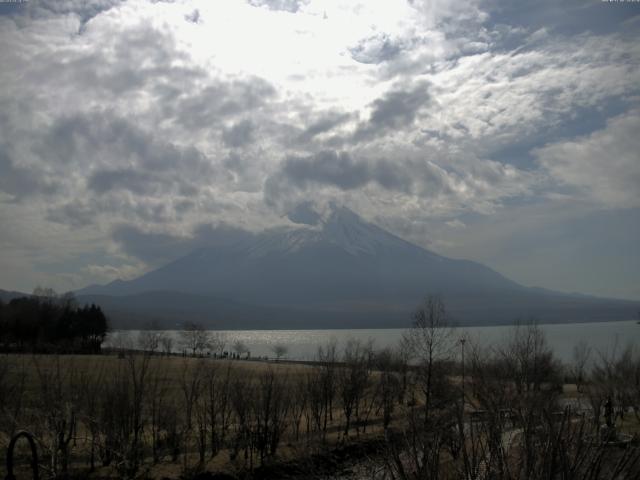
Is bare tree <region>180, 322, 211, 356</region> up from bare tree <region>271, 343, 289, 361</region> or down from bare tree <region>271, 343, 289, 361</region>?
up

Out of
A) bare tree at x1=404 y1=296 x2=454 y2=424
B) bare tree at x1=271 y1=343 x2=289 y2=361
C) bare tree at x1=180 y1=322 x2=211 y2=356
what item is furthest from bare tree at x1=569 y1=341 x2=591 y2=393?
bare tree at x1=180 y1=322 x2=211 y2=356

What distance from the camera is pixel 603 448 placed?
26.7 ft

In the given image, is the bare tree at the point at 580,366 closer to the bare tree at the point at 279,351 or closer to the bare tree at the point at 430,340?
the bare tree at the point at 430,340

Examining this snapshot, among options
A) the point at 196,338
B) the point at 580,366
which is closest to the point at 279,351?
the point at 196,338

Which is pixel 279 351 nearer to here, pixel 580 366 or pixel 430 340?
pixel 580 366

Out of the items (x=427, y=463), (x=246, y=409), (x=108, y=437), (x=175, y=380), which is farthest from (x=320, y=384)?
(x=427, y=463)

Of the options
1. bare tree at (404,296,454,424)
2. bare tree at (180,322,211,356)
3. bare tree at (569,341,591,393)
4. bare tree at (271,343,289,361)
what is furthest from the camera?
bare tree at (180,322,211,356)

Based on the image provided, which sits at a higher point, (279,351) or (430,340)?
(430,340)

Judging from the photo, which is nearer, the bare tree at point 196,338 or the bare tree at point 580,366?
the bare tree at point 580,366

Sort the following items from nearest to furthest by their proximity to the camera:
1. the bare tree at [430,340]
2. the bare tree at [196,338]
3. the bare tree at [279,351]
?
the bare tree at [430,340] → the bare tree at [279,351] → the bare tree at [196,338]

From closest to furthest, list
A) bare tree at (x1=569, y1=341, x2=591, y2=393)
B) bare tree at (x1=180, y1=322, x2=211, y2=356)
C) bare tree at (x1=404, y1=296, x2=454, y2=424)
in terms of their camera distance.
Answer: bare tree at (x1=404, y1=296, x2=454, y2=424), bare tree at (x1=569, y1=341, x2=591, y2=393), bare tree at (x1=180, y1=322, x2=211, y2=356)

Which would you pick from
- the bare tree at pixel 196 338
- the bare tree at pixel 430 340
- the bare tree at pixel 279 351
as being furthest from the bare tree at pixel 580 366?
the bare tree at pixel 196 338

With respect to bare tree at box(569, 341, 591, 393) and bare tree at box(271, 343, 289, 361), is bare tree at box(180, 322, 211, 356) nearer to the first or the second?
bare tree at box(271, 343, 289, 361)

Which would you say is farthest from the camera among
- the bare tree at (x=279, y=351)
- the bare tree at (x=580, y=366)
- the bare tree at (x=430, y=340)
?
the bare tree at (x=279, y=351)
